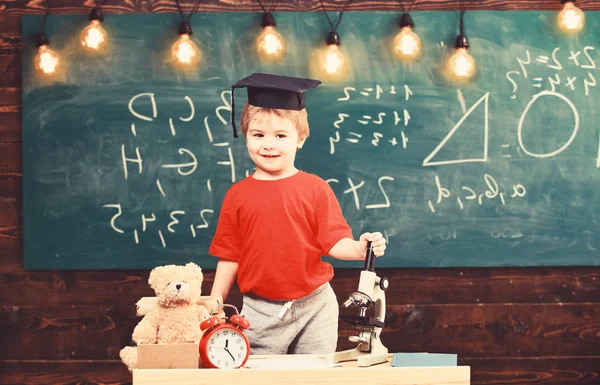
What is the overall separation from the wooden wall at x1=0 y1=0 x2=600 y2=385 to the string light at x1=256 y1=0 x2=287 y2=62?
11 cm

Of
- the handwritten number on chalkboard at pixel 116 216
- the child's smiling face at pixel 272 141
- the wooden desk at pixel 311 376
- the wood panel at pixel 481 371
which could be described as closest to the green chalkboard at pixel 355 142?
the handwritten number on chalkboard at pixel 116 216

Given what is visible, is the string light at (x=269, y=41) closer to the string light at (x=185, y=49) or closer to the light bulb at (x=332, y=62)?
the light bulb at (x=332, y=62)

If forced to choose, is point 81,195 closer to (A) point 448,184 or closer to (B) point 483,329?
(A) point 448,184

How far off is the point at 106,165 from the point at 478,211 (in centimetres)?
173

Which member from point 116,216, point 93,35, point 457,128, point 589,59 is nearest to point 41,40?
point 93,35

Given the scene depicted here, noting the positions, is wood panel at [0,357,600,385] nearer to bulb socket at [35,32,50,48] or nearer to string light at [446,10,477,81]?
string light at [446,10,477,81]

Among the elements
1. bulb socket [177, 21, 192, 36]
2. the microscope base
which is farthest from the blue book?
bulb socket [177, 21, 192, 36]

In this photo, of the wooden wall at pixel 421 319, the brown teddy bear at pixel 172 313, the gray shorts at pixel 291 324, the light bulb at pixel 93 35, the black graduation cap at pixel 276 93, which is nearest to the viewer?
the brown teddy bear at pixel 172 313

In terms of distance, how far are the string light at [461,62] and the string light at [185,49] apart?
1165 mm

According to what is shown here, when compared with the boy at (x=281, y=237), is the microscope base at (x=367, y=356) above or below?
below

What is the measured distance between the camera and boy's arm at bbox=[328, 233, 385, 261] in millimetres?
2055

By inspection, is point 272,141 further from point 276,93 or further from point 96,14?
point 96,14

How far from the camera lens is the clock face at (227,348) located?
180 centimetres

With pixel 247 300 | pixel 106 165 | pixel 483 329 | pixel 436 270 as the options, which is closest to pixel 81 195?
pixel 106 165
